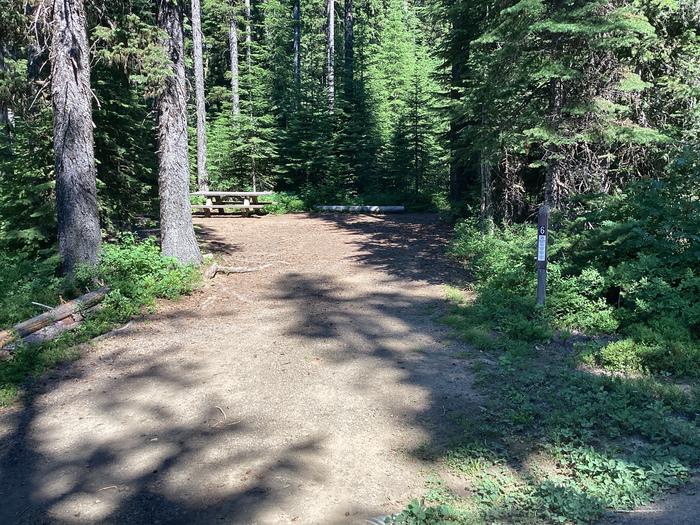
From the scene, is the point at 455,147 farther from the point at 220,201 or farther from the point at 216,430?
the point at 216,430

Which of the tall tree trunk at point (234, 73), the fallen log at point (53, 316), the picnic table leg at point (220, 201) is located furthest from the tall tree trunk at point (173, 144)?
the tall tree trunk at point (234, 73)

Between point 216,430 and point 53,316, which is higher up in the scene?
point 53,316

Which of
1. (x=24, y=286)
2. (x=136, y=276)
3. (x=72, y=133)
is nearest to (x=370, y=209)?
(x=136, y=276)

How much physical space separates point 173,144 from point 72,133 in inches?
72.1

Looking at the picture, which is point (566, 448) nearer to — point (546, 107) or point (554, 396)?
point (554, 396)

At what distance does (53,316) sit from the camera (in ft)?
23.7

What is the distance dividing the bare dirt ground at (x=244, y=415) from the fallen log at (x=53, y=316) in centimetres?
73

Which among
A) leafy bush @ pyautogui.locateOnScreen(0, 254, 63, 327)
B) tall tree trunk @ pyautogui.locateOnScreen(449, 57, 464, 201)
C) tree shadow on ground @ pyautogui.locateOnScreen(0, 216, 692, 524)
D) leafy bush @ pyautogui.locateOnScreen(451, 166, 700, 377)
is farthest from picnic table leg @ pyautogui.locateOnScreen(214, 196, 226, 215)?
leafy bush @ pyautogui.locateOnScreen(451, 166, 700, 377)

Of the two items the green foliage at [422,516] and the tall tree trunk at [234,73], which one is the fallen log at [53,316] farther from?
the tall tree trunk at [234,73]

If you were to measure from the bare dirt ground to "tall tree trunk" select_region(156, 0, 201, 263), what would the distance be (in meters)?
1.56

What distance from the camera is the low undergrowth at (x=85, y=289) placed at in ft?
21.0

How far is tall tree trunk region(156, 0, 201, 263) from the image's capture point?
33.5 feet

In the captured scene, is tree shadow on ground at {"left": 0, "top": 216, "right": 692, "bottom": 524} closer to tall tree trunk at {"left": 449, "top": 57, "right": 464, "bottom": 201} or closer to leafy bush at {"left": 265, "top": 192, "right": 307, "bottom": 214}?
tall tree trunk at {"left": 449, "top": 57, "right": 464, "bottom": 201}

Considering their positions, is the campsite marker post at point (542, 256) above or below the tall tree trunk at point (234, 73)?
below
